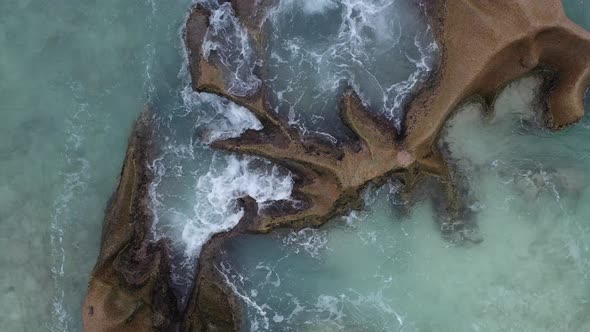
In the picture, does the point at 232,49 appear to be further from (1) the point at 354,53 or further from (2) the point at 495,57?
(2) the point at 495,57

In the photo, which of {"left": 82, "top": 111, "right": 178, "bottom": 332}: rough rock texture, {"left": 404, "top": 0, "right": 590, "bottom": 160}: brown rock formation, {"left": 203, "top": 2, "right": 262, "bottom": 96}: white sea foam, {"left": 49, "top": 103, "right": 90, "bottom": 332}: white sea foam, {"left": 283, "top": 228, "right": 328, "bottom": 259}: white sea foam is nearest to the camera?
{"left": 404, "top": 0, "right": 590, "bottom": 160}: brown rock formation

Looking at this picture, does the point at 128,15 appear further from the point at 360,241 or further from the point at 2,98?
the point at 360,241

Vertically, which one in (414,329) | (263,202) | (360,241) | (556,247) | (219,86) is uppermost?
(219,86)

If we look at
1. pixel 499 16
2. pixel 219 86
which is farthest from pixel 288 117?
pixel 499 16

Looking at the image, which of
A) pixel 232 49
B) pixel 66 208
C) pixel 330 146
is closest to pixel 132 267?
pixel 66 208

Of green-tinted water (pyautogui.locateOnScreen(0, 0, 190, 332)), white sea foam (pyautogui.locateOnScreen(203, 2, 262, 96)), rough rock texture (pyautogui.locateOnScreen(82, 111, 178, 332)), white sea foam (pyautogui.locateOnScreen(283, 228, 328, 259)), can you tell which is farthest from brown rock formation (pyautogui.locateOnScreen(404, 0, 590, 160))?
rough rock texture (pyautogui.locateOnScreen(82, 111, 178, 332))

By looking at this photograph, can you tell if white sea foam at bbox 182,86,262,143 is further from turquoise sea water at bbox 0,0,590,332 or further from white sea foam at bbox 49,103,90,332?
white sea foam at bbox 49,103,90,332
